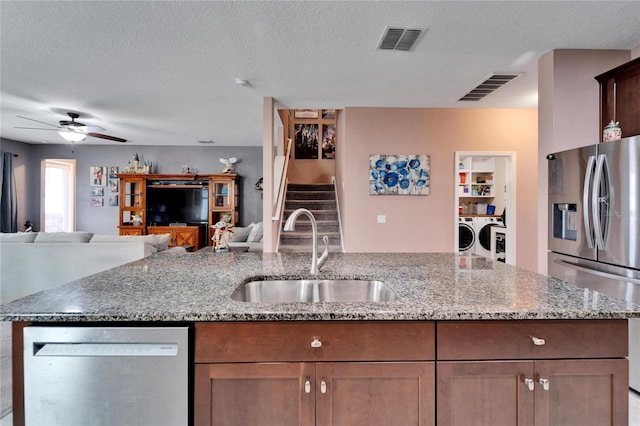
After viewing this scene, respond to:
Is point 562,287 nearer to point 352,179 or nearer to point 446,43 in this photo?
point 446,43

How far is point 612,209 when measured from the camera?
2262 millimetres

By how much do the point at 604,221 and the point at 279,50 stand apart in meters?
2.83

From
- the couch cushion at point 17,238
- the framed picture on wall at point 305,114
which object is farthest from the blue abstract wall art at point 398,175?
the couch cushion at point 17,238

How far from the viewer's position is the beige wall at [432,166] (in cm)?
477

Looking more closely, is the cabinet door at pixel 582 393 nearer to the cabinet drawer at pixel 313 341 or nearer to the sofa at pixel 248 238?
the cabinet drawer at pixel 313 341

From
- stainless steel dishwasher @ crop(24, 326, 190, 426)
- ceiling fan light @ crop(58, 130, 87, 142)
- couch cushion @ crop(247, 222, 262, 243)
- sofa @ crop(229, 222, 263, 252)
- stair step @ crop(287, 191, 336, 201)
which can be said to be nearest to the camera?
stainless steel dishwasher @ crop(24, 326, 190, 426)

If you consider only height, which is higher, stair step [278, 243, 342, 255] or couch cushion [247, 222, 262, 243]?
couch cushion [247, 222, 262, 243]

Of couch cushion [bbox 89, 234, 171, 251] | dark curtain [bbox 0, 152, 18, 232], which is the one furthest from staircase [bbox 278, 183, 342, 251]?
dark curtain [bbox 0, 152, 18, 232]

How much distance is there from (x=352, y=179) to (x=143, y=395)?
3993 millimetres

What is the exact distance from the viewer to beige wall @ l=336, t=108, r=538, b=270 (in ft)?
15.6

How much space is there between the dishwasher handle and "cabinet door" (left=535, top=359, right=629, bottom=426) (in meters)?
1.23

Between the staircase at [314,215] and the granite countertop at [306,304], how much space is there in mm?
2745

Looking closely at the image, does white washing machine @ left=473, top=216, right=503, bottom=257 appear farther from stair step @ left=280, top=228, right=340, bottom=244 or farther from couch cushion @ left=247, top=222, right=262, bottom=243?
couch cushion @ left=247, top=222, right=262, bottom=243

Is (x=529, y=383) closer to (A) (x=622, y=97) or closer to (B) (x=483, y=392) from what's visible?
(B) (x=483, y=392)
